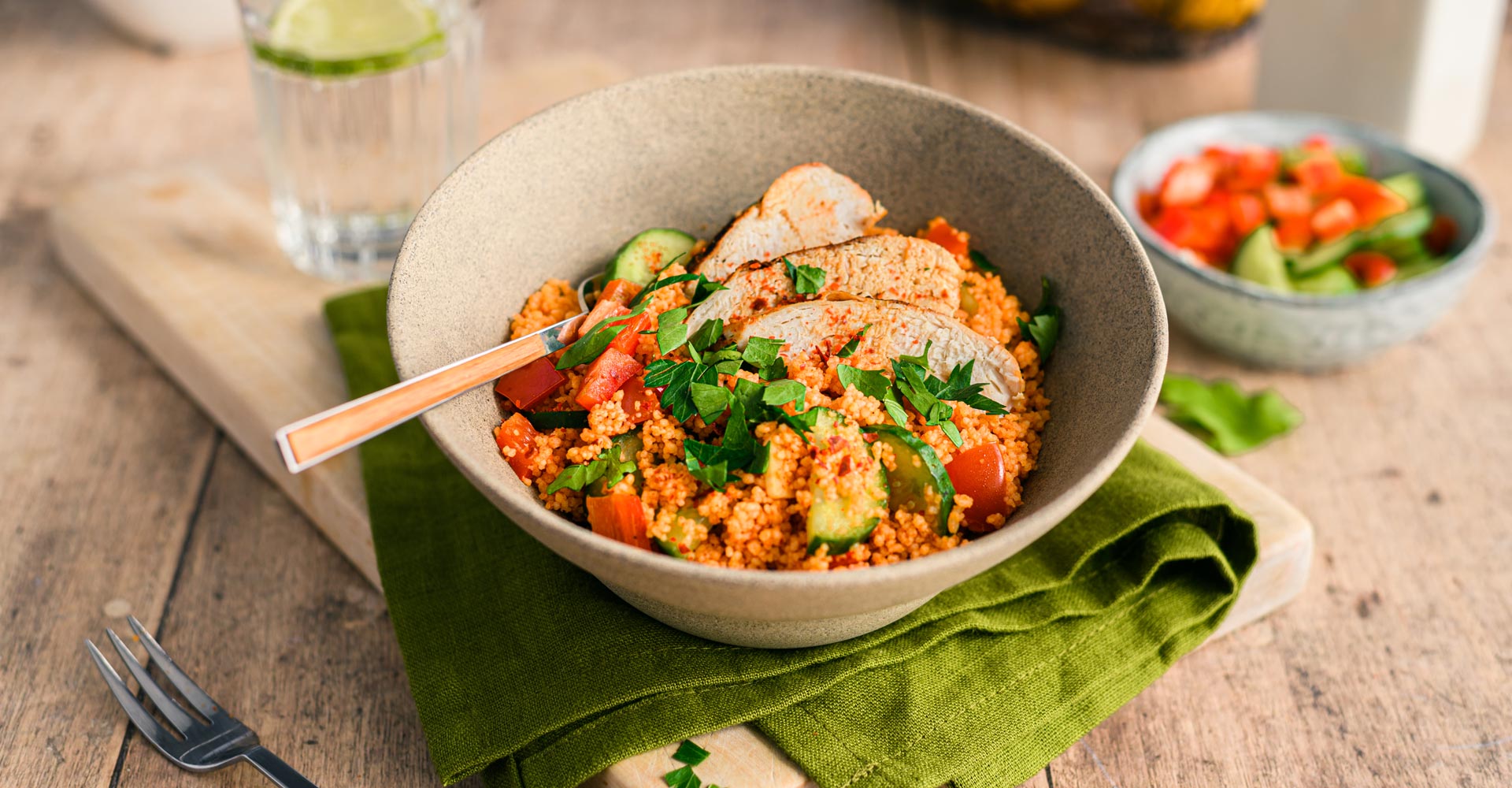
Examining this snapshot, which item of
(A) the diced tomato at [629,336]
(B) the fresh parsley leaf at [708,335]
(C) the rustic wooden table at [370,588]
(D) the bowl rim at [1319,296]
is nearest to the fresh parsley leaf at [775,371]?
(B) the fresh parsley leaf at [708,335]

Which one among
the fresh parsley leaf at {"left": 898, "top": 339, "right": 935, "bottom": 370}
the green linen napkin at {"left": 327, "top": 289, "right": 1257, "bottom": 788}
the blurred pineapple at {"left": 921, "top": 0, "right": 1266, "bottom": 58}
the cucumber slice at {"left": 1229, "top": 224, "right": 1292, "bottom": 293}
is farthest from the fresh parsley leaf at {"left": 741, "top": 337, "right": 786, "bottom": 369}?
the blurred pineapple at {"left": 921, "top": 0, "right": 1266, "bottom": 58}

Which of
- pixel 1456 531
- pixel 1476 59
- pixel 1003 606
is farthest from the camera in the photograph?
pixel 1476 59

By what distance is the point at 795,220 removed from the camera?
2135mm

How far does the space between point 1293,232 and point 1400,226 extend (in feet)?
0.77

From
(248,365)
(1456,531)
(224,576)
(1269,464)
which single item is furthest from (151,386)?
(1456,531)

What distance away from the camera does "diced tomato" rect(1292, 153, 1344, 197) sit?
117 inches

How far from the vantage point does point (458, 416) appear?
1707mm

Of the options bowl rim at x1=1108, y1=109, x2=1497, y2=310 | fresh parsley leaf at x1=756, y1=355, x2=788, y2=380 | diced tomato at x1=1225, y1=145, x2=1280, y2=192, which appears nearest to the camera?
Answer: fresh parsley leaf at x1=756, y1=355, x2=788, y2=380

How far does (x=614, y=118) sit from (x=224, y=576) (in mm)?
1111

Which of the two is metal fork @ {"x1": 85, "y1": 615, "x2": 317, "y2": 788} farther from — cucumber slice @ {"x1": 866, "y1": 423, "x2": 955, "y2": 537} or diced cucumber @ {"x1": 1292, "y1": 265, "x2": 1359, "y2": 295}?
diced cucumber @ {"x1": 1292, "y1": 265, "x2": 1359, "y2": 295}

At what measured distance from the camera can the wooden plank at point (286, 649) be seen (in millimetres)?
1879

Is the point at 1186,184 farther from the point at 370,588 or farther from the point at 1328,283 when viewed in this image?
the point at 370,588

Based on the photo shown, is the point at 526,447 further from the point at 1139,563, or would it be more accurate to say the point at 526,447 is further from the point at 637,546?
the point at 1139,563

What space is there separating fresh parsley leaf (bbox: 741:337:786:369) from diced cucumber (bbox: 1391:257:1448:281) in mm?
1776
